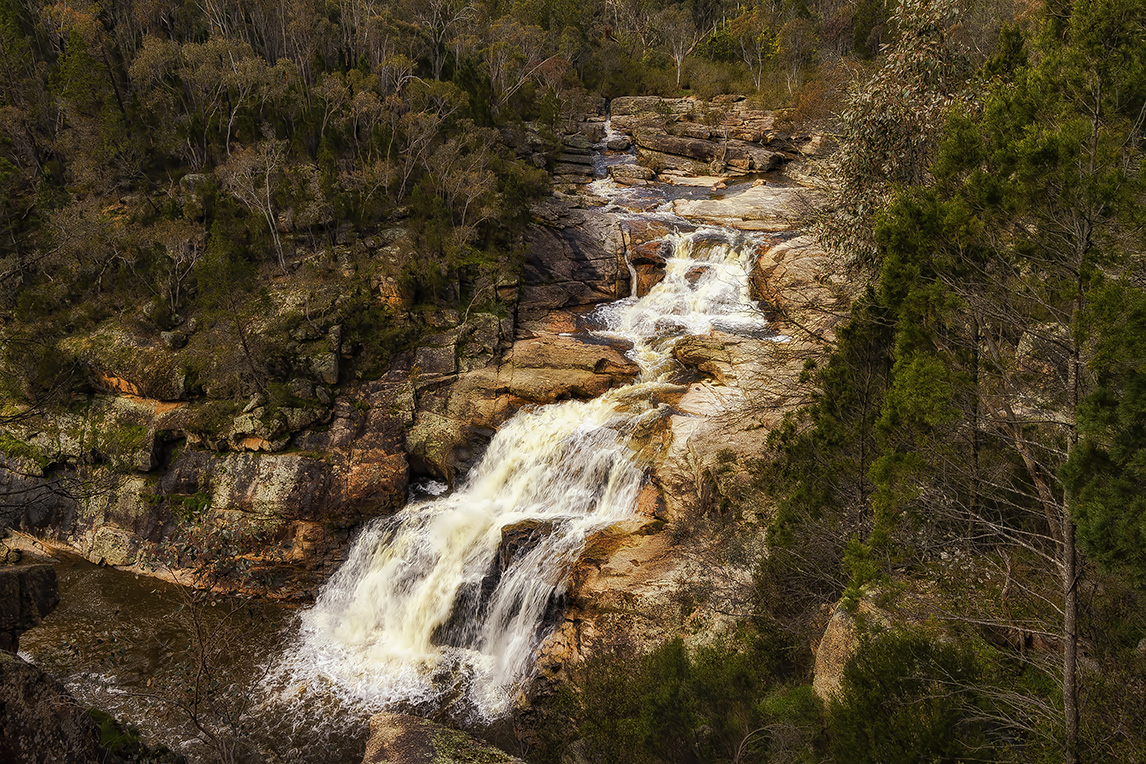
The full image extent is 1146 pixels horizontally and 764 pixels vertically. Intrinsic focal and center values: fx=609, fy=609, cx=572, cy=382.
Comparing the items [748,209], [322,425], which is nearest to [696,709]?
[322,425]

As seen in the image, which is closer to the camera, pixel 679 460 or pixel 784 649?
pixel 784 649

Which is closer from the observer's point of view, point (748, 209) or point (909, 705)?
point (909, 705)

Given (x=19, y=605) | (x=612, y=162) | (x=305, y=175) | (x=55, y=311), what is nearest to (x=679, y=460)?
(x=19, y=605)

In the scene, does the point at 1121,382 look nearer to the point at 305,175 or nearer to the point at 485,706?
the point at 485,706

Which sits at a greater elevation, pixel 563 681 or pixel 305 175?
pixel 305 175

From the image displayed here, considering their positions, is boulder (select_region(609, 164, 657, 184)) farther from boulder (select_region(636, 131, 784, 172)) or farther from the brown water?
the brown water

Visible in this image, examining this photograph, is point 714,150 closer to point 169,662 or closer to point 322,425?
point 322,425

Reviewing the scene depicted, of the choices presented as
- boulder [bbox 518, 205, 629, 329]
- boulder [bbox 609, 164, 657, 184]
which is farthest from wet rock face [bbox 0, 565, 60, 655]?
boulder [bbox 609, 164, 657, 184]
